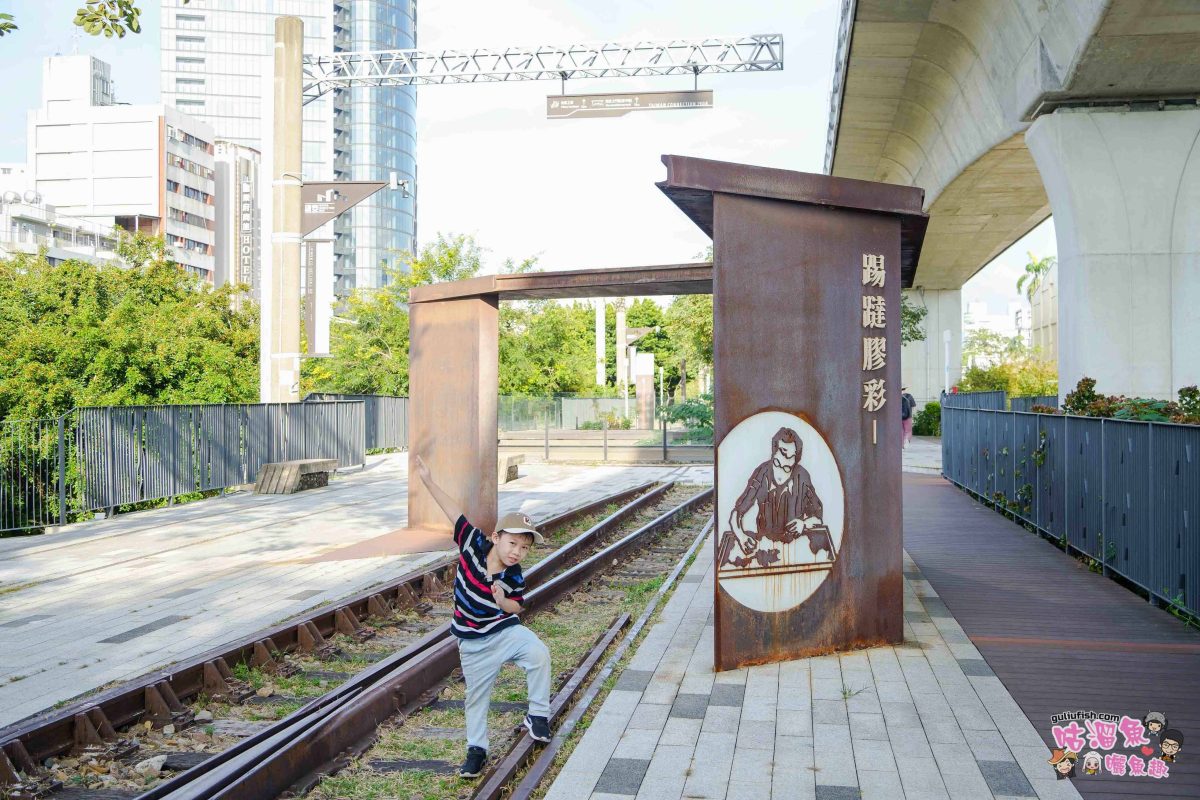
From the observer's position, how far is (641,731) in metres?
5.66

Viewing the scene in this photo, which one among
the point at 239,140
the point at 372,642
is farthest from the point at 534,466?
the point at 239,140

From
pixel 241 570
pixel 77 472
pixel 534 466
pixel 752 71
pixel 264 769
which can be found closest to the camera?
pixel 264 769

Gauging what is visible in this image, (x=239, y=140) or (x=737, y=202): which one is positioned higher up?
(x=239, y=140)

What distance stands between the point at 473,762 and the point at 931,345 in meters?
46.5

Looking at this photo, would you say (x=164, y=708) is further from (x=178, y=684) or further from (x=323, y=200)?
(x=323, y=200)

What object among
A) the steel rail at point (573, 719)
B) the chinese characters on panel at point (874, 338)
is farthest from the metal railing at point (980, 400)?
the chinese characters on panel at point (874, 338)

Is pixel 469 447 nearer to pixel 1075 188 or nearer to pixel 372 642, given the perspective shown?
pixel 372 642

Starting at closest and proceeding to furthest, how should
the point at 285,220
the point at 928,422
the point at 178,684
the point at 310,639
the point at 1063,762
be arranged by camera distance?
the point at 1063,762
the point at 178,684
the point at 310,639
the point at 285,220
the point at 928,422

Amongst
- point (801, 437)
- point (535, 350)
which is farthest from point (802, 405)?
point (535, 350)

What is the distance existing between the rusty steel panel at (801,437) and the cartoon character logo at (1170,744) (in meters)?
2.29

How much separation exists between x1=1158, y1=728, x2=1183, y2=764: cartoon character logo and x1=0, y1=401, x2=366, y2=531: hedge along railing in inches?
593

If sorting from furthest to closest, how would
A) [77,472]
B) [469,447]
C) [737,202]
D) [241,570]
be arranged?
[77,472] < [469,447] < [241,570] < [737,202]

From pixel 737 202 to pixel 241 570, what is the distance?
299 inches

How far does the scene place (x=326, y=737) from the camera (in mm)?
5469
